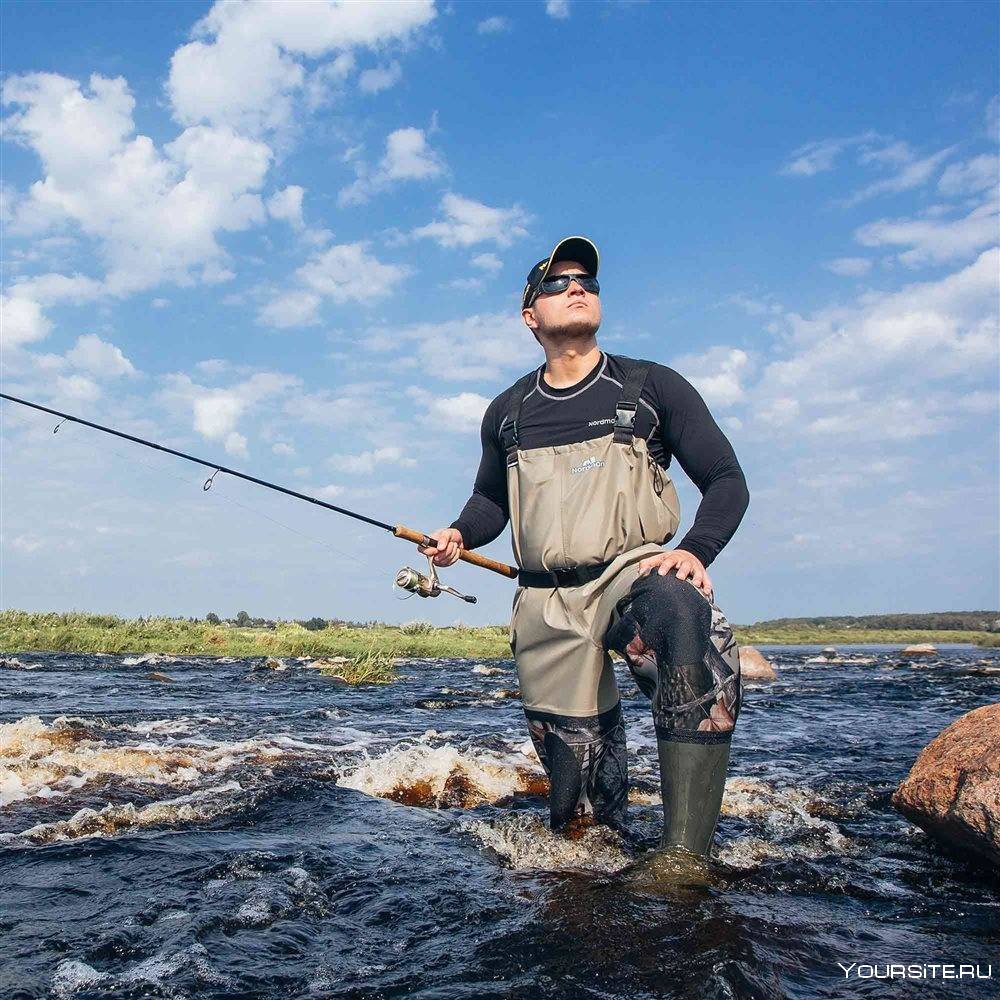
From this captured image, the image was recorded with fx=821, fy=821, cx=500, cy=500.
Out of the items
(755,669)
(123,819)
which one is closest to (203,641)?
(755,669)

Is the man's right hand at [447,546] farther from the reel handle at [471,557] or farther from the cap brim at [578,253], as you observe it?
the cap brim at [578,253]

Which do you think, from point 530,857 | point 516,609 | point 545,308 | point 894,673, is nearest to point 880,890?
point 530,857

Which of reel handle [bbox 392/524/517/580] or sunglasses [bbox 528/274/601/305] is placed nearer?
sunglasses [bbox 528/274/601/305]

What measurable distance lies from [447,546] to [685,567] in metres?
1.95

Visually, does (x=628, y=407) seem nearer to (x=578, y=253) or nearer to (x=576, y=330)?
(x=576, y=330)

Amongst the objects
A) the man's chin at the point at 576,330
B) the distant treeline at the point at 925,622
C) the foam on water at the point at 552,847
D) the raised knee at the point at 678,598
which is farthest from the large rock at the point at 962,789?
the distant treeline at the point at 925,622

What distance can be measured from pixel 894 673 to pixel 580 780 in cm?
2350

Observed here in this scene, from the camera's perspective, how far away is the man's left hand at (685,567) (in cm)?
409

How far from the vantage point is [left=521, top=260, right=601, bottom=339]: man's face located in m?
5.04

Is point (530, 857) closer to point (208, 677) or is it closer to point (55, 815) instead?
point (55, 815)

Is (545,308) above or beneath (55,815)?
above

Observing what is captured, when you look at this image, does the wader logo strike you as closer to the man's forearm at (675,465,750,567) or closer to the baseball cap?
the man's forearm at (675,465,750,567)

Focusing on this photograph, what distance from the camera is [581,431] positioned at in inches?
192

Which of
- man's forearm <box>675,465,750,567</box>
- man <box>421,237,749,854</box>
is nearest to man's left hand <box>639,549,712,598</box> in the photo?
man <box>421,237,749,854</box>
